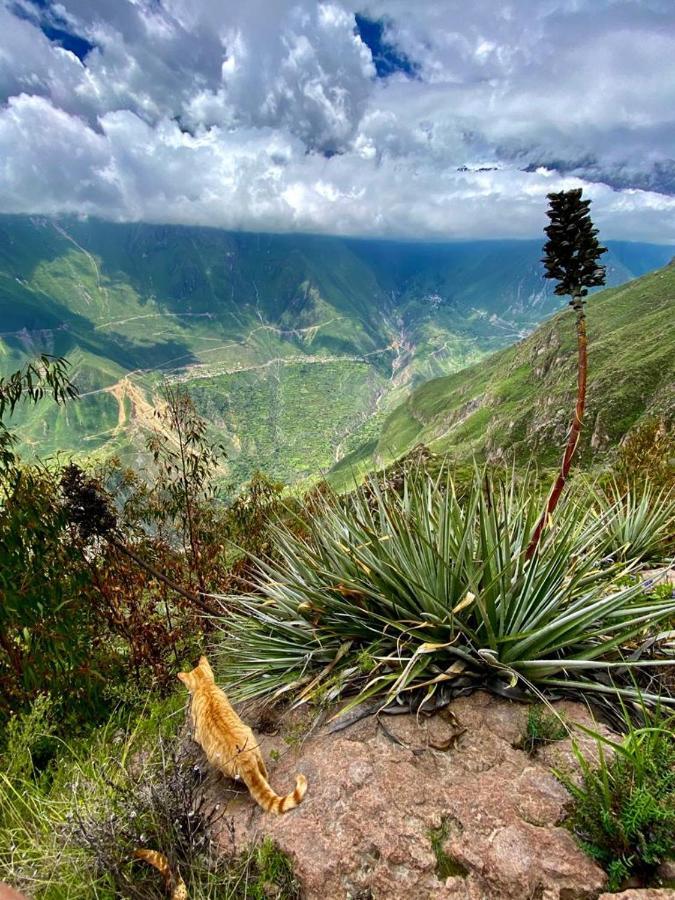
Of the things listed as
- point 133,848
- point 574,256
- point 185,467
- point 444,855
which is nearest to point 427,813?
point 444,855

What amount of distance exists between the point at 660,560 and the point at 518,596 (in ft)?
8.94

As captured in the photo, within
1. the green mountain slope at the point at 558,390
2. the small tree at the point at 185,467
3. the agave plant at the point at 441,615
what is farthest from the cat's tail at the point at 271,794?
the green mountain slope at the point at 558,390

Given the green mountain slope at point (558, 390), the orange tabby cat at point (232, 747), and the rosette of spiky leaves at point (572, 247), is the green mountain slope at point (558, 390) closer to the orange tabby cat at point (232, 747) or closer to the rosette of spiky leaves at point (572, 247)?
the rosette of spiky leaves at point (572, 247)

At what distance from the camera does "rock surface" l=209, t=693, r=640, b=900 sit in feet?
6.67

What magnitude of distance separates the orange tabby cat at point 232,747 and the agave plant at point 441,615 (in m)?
0.42

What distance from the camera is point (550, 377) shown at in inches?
4341

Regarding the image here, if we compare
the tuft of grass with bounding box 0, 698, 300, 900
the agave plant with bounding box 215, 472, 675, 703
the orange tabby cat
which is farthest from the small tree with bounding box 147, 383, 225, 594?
the tuft of grass with bounding box 0, 698, 300, 900

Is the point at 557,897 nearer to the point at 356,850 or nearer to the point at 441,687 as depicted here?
the point at 356,850

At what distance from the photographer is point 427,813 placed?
2336 mm

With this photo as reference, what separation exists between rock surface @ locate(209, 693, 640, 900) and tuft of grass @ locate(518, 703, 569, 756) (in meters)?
0.05

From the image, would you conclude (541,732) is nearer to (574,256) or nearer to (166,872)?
(166,872)

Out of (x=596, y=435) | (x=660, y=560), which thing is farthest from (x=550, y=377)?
(x=660, y=560)

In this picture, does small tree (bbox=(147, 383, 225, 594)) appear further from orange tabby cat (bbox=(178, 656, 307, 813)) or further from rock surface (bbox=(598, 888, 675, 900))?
rock surface (bbox=(598, 888, 675, 900))

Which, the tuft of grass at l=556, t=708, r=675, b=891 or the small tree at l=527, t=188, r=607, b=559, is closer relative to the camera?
the tuft of grass at l=556, t=708, r=675, b=891
